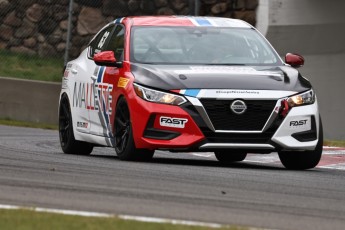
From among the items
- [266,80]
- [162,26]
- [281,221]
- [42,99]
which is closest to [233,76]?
[266,80]

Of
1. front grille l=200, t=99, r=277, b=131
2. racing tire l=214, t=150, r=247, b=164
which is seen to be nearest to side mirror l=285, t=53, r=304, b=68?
front grille l=200, t=99, r=277, b=131

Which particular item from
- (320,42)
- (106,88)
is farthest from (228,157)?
(320,42)

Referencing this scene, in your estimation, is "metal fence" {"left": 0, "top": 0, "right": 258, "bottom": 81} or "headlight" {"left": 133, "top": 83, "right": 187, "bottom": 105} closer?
"headlight" {"left": 133, "top": 83, "right": 187, "bottom": 105}

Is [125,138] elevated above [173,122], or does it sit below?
below

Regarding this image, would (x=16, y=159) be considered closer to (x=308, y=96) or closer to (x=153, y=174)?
(x=153, y=174)

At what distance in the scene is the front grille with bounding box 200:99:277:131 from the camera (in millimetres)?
13430

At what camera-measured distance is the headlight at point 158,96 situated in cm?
1340

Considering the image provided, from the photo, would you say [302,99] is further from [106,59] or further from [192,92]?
[106,59]

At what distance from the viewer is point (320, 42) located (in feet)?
87.0

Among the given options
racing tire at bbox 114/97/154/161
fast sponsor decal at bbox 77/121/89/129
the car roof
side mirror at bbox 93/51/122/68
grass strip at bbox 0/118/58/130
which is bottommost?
grass strip at bbox 0/118/58/130

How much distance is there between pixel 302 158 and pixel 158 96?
181cm

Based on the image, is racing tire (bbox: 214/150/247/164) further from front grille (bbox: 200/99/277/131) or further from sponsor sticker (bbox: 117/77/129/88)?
front grille (bbox: 200/99/277/131)

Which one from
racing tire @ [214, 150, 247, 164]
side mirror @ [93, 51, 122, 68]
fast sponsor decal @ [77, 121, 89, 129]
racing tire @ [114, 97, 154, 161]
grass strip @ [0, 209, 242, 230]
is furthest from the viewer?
racing tire @ [214, 150, 247, 164]

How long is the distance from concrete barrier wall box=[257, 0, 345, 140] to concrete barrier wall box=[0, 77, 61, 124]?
4.23 m
